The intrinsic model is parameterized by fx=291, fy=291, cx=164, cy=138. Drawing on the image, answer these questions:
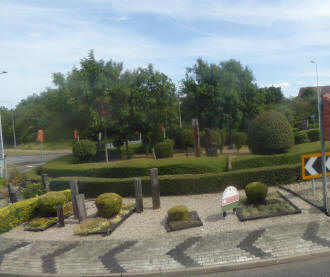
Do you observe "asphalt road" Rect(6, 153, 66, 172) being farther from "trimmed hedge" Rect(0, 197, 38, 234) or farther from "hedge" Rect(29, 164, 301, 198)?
"hedge" Rect(29, 164, 301, 198)

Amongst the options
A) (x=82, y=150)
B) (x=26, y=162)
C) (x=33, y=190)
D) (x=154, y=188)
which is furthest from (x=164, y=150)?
(x=26, y=162)

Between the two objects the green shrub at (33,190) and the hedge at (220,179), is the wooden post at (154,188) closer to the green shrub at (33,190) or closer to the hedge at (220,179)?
the hedge at (220,179)

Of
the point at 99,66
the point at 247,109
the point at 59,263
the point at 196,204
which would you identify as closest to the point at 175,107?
the point at 99,66

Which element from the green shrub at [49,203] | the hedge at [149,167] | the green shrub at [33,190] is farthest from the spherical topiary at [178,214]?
the green shrub at [33,190]

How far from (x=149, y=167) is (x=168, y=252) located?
19.7 ft

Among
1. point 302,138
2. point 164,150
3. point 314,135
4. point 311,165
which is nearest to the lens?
point 311,165

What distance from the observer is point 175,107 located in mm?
23391

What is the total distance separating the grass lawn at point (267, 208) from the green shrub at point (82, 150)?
35.4 ft

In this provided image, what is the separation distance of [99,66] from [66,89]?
9.10 feet

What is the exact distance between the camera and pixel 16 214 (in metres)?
9.38

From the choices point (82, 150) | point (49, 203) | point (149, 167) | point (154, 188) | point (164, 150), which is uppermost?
point (82, 150)

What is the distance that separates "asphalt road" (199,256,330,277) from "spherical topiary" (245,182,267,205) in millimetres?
2956

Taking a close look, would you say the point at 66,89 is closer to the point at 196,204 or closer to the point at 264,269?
the point at 196,204

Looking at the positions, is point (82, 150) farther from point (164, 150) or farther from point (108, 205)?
point (108, 205)
